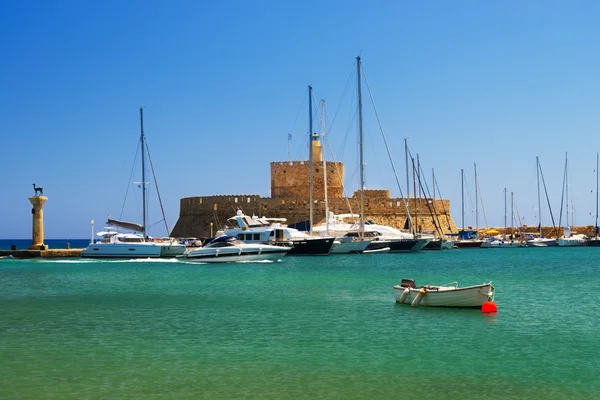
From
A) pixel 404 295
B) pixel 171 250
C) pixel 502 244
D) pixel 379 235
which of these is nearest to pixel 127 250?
pixel 171 250

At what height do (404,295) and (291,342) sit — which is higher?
(404,295)

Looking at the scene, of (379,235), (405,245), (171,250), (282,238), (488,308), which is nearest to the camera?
(488,308)

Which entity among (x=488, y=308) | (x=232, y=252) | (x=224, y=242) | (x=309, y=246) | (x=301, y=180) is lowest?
(x=488, y=308)

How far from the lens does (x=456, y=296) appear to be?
14.2 m

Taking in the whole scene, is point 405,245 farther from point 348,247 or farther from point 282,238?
point 282,238

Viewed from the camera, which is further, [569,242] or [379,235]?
[569,242]

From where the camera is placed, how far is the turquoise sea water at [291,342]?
852 cm

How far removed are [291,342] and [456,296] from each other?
4.23m

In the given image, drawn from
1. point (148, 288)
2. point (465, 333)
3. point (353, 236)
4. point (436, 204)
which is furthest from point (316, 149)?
point (465, 333)

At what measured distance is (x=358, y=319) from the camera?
13.2 m

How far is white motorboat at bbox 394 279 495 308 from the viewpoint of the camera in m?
14.1

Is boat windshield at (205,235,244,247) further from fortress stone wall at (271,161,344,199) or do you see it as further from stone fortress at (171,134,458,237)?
fortress stone wall at (271,161,344,199)

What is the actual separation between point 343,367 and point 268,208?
3577 cm

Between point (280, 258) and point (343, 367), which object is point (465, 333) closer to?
point (343, 367)
